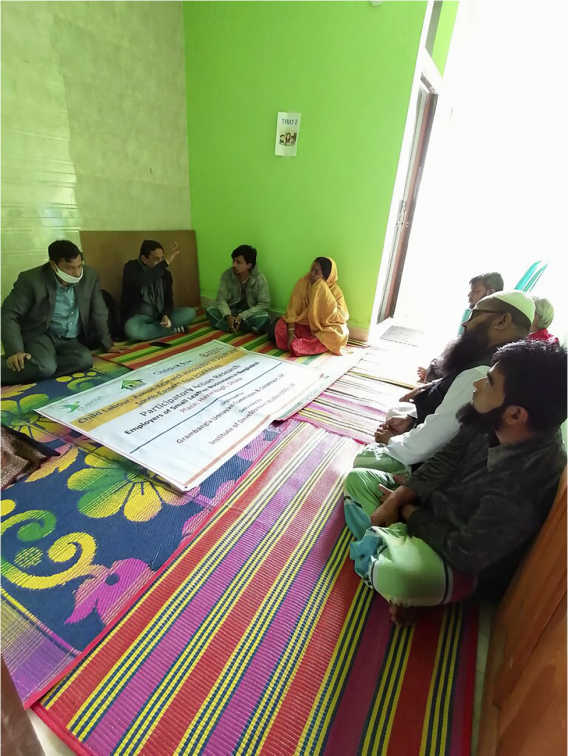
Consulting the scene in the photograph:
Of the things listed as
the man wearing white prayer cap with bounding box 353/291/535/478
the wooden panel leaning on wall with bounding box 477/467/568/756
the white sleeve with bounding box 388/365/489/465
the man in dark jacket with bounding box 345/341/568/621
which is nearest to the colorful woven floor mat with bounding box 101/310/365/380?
the man wearing white prayer cap with bounding box 353/291/535/478

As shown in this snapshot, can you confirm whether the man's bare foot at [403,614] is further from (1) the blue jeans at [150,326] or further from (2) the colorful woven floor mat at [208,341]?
(1) the blue jeans at [150,326]

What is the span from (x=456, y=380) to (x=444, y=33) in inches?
127

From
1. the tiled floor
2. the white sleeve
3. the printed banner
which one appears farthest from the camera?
the printed banner

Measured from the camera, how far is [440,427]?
3.81 feet

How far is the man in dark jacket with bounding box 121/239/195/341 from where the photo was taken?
2732 millimetres

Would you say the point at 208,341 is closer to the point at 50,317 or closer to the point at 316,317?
the point at 316,317

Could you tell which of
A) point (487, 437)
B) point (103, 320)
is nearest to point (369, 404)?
point (487, 437)

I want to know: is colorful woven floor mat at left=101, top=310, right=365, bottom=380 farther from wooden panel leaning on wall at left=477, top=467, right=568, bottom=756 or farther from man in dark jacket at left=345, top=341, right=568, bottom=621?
wooden panel leaning on wall at left=477, top=467, right=568, bottom=756

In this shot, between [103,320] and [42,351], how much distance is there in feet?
1.51

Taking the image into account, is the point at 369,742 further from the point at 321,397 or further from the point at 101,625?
the point at 321,397

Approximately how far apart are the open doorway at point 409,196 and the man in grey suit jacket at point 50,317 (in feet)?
8.12

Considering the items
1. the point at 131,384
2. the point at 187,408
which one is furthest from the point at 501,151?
the point at 131,384

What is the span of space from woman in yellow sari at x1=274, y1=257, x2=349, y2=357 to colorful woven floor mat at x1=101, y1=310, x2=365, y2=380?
0.09m

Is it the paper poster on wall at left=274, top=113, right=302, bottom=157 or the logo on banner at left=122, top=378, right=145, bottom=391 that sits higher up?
the paper poster on wall at left=274, top=113, right=302, bottom=157
